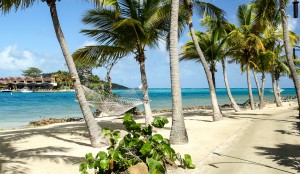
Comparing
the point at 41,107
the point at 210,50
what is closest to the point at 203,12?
the point at 210,50

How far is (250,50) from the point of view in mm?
23062

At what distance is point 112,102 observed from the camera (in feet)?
49.2

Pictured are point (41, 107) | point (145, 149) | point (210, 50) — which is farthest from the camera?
point (41, 107)

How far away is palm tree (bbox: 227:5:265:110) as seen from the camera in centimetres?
2012

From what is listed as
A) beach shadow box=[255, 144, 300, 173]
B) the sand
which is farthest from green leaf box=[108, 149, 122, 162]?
beach shadow box=[255, 144, 300, 173]

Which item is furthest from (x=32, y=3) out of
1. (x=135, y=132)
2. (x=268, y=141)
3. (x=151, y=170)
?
(x=268, y=141)

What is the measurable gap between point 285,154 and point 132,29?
721 centimetres

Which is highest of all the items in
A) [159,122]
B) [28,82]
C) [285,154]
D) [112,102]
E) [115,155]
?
[28,82]

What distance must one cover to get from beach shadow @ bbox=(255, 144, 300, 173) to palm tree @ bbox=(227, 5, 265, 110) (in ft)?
39.8

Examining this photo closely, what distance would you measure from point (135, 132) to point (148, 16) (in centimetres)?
731

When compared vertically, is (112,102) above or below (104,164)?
above

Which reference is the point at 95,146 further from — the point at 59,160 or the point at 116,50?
the point at 116,50

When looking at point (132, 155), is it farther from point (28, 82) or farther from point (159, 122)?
point (28, 82)

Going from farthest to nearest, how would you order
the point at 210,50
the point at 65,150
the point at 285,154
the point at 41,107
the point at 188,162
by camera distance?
the point at 41,107 < the point at 210,50 < the point at 65,150 < the point at 285,154 < the point at 188,162
